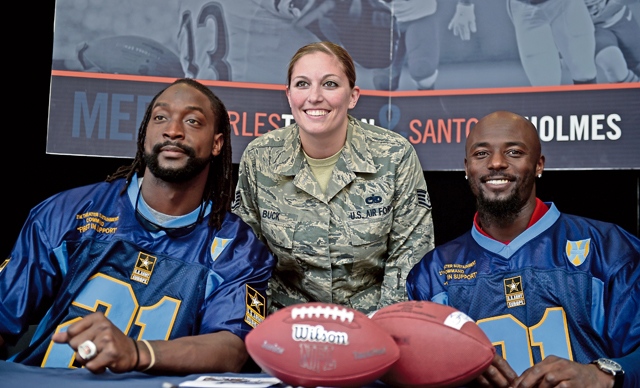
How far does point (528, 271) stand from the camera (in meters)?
1.81

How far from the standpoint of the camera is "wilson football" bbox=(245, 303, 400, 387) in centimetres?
104

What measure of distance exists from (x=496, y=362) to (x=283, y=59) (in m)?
2.29

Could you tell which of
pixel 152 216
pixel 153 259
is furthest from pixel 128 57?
pixel 153 259

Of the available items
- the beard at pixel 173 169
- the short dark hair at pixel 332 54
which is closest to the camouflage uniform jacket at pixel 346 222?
the short dark hair at pixel 332 54

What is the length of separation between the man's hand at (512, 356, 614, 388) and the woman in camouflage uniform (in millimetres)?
1003

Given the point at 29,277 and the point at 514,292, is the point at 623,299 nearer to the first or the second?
the point at 514,292

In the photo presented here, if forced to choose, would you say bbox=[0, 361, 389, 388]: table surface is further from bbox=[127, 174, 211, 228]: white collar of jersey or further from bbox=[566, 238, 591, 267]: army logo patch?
bbox=[566, 238, 591, 267]: army logo patch

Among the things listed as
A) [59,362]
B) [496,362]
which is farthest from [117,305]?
[496,362]

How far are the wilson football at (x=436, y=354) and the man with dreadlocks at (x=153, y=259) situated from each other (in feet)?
1.81

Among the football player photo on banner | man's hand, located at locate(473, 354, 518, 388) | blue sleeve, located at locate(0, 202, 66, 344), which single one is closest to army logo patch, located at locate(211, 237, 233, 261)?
blue sleeve, located at locate(0, 202, 66, 344)

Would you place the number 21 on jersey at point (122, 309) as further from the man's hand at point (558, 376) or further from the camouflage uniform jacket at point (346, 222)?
the man's hand at point (558, 376)

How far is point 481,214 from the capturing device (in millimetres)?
2002

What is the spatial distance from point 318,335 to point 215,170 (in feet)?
3.96

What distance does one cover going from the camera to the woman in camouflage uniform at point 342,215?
2324 mm
